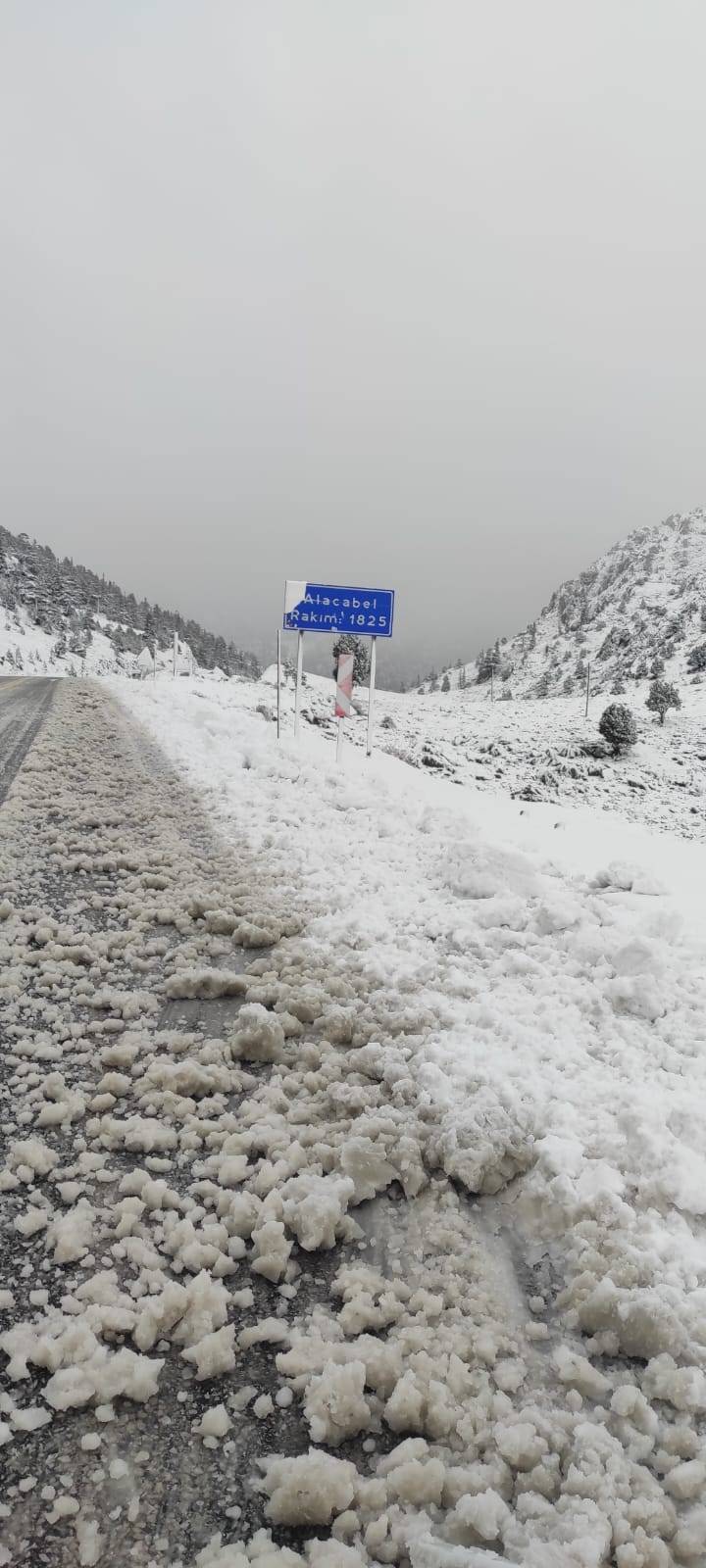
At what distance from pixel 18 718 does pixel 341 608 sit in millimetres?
8303

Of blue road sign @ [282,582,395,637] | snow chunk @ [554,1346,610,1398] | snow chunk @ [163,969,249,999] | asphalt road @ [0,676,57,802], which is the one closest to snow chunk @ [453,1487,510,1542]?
snow chunk @ [554,1346,610,1398]

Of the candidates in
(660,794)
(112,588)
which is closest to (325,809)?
(660,794)

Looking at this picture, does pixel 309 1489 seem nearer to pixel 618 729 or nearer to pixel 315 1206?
pixel 315 1206

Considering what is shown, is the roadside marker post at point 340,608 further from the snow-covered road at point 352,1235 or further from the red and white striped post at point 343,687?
the snow-covered road at point 352,1235

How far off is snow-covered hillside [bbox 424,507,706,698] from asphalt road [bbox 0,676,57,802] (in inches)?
1932

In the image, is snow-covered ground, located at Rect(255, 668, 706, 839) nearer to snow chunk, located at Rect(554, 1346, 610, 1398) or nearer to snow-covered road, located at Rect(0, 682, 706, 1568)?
snow-covered road, located at Rect(0, 682, 706, 1568)

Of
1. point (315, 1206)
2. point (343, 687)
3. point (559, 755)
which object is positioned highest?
point (343, 687)

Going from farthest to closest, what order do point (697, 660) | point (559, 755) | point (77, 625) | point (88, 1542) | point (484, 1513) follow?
point (77, 625) < point (697, 660) < point (559, 755) < point (484, 1513) < point (88, 1542)

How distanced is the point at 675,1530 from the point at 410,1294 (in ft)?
3.32

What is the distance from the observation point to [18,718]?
52.0ft

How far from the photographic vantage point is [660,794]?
24.9 metres

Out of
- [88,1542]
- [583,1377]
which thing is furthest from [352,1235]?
[88,1542]

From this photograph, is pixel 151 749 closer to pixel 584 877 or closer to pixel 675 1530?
pixel 584 877

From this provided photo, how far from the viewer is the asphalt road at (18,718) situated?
1094cm
